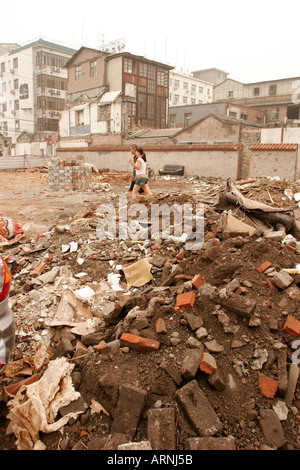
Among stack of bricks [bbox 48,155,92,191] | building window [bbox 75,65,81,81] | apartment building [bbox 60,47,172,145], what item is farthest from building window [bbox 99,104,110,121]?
stack of bricks [bbox 48,155,92,191]

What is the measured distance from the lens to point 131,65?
3147 centimetres

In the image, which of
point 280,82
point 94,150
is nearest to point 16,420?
point 94,150

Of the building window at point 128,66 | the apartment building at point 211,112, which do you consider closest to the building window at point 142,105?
the building window at point 128,66

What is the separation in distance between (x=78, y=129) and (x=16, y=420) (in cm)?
3331

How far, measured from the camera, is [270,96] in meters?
39.3

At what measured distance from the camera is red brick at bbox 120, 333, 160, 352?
270 centimetres

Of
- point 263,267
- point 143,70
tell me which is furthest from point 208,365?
point 143,70

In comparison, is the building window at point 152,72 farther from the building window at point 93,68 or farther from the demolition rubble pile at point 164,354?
the demolition rubble pile at point 164,354

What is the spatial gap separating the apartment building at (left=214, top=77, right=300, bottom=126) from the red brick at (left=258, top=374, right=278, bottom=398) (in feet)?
122

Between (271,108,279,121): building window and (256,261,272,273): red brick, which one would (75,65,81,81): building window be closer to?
(271,108,279,121): building window

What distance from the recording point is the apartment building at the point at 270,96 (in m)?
37.0

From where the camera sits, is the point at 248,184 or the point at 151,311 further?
the point at 248,184

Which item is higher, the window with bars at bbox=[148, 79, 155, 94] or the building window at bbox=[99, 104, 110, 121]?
the window with bars at bbox=[148, 79, 155, 94]
